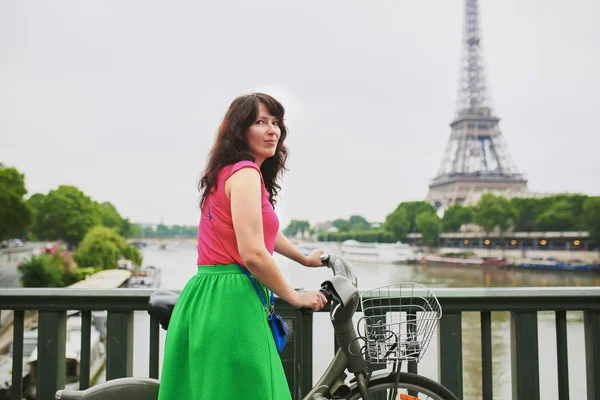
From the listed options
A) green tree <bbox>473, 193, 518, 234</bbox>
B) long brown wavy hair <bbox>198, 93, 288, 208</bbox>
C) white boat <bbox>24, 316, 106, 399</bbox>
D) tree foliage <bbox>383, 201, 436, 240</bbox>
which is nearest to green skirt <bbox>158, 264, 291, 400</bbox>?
long brown wavy hair <bbox>198, 93, 288, 208</bbox>

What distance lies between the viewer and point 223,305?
1455 millimetres

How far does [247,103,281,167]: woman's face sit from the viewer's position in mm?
1549

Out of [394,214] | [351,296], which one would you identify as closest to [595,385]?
[351,296]

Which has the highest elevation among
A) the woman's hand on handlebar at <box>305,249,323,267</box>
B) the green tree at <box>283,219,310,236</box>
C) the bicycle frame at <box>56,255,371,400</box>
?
the green tree at <box>283,219,310,236</box>

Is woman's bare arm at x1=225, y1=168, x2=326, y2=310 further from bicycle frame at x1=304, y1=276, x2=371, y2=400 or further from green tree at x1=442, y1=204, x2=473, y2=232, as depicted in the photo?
green tree at x1=442, y1=204, x2=473, y2=232

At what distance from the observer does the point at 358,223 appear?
74312 millimetres

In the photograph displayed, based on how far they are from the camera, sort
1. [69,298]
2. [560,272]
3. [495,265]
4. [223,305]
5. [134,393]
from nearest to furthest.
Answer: [223,305]
[134,393]
[69,298]
[560,272]
[495,265]

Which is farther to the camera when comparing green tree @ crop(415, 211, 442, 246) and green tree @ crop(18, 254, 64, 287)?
green tree @ crop(415, 211, 442, 246)

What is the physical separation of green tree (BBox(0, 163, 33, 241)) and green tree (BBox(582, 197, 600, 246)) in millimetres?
37128

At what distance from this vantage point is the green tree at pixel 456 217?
48.3m

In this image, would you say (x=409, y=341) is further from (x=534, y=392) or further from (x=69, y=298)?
(x=69, y=298)

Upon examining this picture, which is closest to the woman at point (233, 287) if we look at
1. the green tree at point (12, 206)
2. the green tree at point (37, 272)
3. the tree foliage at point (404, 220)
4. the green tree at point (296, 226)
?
the green tree at point (12, 206)

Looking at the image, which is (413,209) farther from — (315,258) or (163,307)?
(163,307)

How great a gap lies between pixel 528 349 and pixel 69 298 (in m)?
1.77
